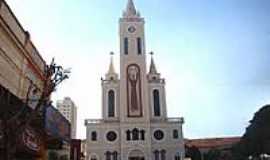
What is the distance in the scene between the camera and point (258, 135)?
46.1 m

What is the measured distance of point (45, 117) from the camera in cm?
1875

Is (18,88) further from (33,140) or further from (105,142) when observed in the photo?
(105,142)

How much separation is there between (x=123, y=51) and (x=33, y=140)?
47.8 metres

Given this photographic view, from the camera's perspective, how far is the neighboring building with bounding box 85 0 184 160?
58.0m

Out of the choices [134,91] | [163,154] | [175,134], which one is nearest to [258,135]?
[175,134]

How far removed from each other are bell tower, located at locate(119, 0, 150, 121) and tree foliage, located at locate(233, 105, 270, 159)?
16.8 m

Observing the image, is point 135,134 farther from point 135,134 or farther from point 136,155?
point 136,155

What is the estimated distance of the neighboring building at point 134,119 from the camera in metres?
58.0

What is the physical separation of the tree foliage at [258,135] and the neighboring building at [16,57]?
33.4 m

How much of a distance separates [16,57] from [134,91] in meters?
46.0

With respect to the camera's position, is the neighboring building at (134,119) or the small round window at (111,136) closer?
the neighboring building at (134,119)

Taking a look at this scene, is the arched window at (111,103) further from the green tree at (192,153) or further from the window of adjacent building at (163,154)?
the green tree at (192,153)

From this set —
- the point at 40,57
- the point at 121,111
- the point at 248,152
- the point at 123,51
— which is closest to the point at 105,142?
the point at 121,111

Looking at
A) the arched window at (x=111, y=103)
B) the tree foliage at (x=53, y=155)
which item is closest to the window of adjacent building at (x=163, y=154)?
the arched window at (x=111, y=103)
